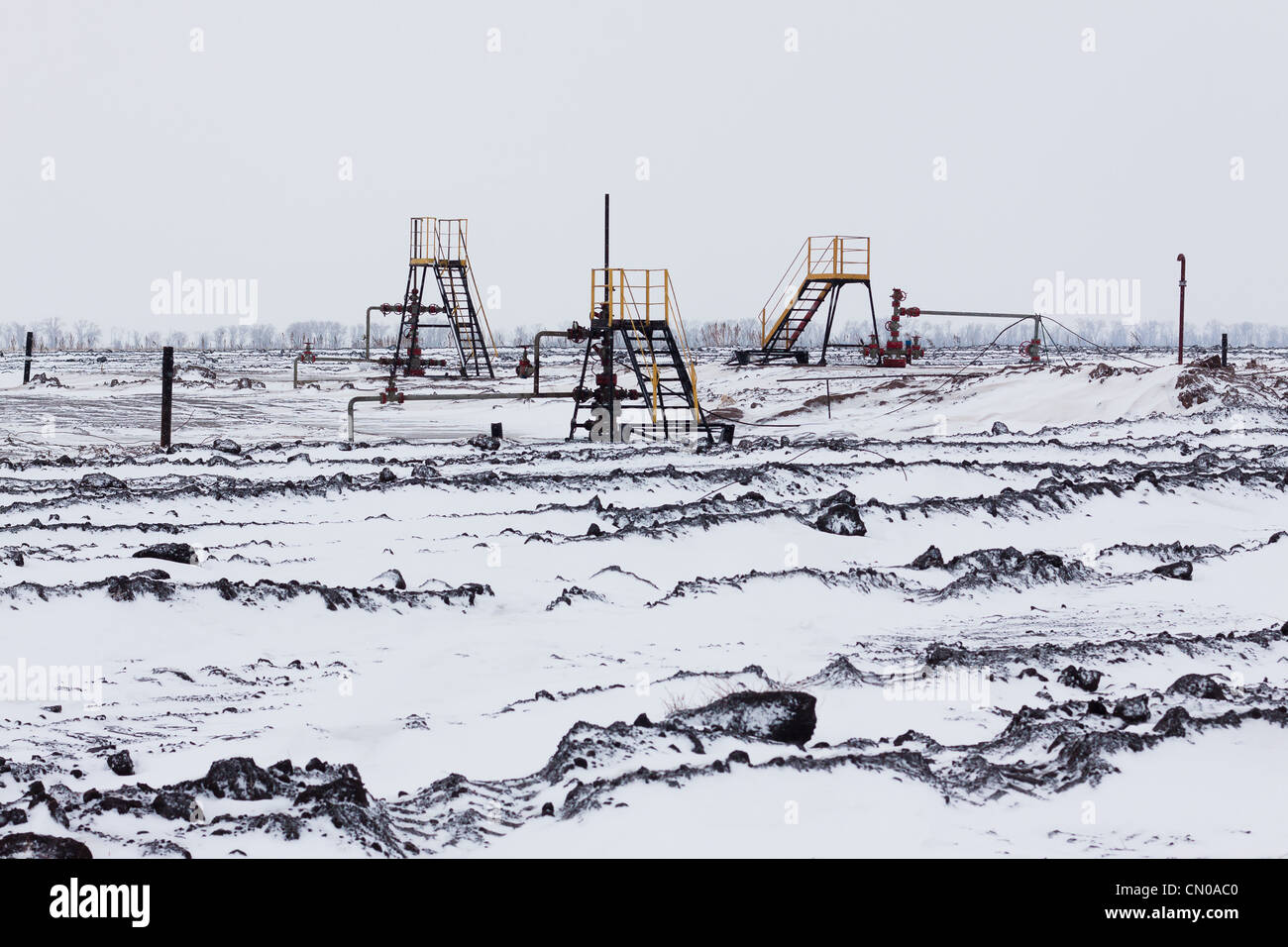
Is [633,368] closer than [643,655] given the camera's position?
No

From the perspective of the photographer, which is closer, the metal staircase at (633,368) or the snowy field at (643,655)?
the snowy field at (643,655)

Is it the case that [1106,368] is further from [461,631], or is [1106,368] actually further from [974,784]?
[974,784]

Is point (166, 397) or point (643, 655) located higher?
point (166, 397)

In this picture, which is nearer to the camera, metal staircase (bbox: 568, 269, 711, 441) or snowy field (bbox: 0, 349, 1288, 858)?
snowy field (bbox: 0, 349, 1288, 858)

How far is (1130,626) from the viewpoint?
28.8 feet

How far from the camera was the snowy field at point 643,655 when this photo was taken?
479cm

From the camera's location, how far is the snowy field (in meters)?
4.79

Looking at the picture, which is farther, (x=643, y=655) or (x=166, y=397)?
(x=166, y=397)

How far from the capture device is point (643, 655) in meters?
8.05

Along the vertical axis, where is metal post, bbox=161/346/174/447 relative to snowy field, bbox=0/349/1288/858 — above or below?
above

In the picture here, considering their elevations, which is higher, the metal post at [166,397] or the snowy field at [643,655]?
the metal post at [166,397]

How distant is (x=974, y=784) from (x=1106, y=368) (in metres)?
25.8
